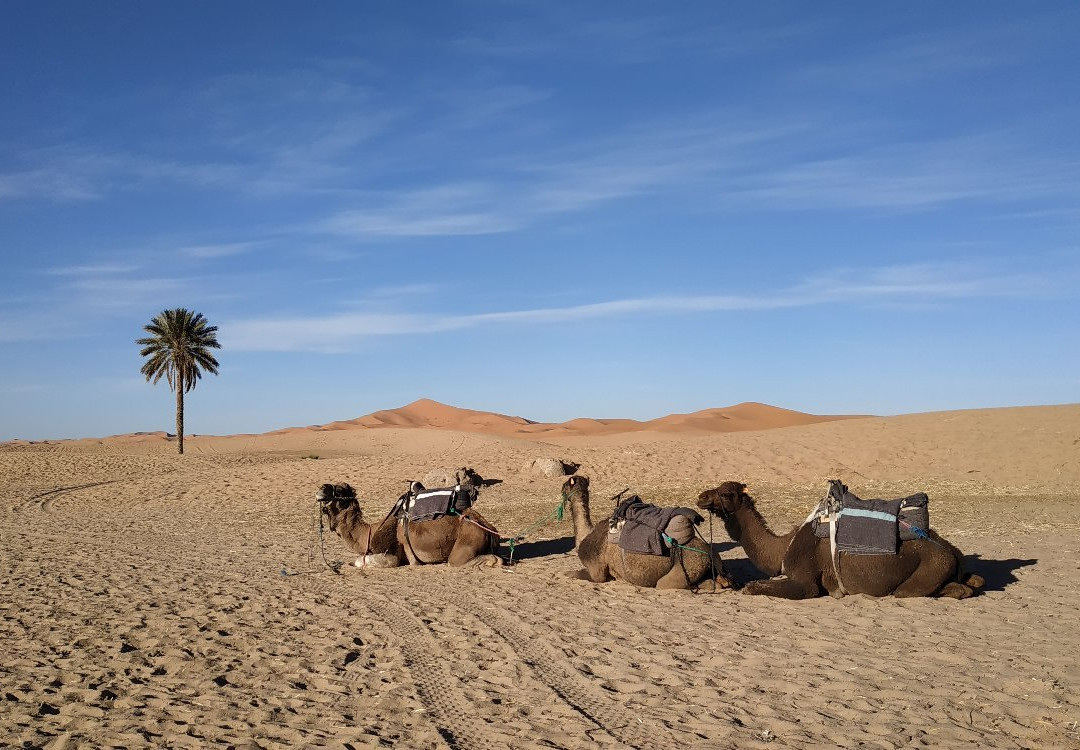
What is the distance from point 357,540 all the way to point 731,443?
A: 20.9 meters

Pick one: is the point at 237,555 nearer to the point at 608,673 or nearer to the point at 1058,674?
the point at 608,673

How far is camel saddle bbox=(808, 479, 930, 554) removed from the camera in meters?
9.43

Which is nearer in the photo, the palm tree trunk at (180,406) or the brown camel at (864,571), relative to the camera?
the brown camel at (864,571)

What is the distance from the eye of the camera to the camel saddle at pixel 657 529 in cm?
1047

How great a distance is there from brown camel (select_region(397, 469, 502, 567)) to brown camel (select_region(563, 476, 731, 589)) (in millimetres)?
1734

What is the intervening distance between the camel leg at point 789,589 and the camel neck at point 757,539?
1.33ft

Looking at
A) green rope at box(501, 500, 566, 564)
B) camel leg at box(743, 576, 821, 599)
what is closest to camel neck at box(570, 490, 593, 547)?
green rope at box(501, 500, 566, 564)

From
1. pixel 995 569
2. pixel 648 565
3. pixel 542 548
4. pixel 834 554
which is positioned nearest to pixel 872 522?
pixel 834 554

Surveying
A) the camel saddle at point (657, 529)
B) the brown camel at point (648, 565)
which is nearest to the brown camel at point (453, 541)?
the brown camel at point (648, 565)

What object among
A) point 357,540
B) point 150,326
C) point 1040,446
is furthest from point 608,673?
point 150,326

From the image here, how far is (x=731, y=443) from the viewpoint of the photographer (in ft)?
103

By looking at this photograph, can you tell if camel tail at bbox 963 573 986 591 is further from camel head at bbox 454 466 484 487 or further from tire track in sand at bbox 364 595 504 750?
camel head at bbox 454 466 484 487

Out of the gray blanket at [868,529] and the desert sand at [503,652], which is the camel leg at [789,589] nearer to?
the desert sand at [503,652]

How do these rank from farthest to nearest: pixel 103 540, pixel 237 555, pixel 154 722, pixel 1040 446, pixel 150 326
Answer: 1. pixel 150 326
2. pixel 1040 446
3. pixel 103 540
4. pixel 237 555
5. pixel 154 722
